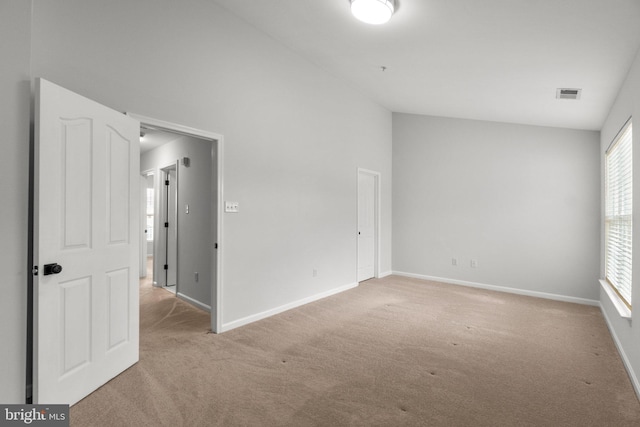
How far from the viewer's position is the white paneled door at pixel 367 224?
573cm

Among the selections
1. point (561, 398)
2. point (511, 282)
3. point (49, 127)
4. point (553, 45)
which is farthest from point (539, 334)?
point (49, 127)

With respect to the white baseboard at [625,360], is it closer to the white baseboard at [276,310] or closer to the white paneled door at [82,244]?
the white baseboard at [276,310]

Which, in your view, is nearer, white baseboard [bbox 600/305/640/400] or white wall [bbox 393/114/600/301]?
white baseboard [bbox 600/305/640/400]

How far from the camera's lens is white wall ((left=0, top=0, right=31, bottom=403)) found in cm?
183

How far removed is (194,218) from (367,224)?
302cm

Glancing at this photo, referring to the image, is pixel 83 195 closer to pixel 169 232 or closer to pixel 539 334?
pixel 169 232

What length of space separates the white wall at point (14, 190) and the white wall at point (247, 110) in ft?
0.97

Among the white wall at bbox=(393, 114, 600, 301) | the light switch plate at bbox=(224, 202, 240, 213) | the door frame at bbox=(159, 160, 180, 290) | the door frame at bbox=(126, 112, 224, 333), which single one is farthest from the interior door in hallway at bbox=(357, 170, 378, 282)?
the door frame at bbox=(159, 160, 180, 290)

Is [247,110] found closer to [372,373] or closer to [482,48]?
[482,48]

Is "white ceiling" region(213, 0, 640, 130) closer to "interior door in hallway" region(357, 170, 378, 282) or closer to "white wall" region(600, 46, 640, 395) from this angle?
"white wall" region(600, 46, 640, 395)

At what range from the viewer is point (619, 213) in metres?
3.47

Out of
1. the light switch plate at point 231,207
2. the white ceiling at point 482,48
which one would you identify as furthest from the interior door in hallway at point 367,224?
the light switch plate at point 231,207

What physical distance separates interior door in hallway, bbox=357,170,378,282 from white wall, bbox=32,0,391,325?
34cm

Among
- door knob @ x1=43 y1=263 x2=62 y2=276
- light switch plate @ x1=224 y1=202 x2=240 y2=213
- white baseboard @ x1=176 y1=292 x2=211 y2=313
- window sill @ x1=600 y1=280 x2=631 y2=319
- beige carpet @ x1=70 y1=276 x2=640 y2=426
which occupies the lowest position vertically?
beige carpet @ x1=70 y1=276 x2=640 y2=426
